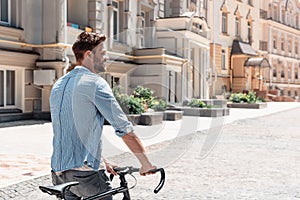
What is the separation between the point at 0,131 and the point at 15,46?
360cm

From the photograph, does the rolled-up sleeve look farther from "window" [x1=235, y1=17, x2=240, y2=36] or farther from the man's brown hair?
"window" [x1=235, y1=17, x2=240, y2=36]

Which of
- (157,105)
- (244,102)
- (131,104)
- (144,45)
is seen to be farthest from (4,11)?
(244,102)

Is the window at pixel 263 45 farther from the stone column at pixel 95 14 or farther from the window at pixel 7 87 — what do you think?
the window at pixel 7 87

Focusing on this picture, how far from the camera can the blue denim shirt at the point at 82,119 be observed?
8.71 feet

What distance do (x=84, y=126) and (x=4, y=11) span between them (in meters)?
12.8

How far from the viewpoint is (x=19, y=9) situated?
1473 centimetres

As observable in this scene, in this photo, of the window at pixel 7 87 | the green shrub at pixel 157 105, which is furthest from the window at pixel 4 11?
the green shrub at pixel 157 105

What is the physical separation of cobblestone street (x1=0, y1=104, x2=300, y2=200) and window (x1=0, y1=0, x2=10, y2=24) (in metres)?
7.04

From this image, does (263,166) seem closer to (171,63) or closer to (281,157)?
(281,157)

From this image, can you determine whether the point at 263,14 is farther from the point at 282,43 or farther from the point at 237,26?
the point at 237,26

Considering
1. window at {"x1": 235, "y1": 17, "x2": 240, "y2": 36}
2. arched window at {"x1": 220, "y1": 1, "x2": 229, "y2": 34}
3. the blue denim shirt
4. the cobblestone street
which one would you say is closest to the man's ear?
the blue denim shirt

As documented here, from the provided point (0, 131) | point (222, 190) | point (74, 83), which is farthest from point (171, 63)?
point (74, 83)

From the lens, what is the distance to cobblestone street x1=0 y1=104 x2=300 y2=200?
5770mm

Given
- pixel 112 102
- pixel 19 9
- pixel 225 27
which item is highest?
pixel 225 27
